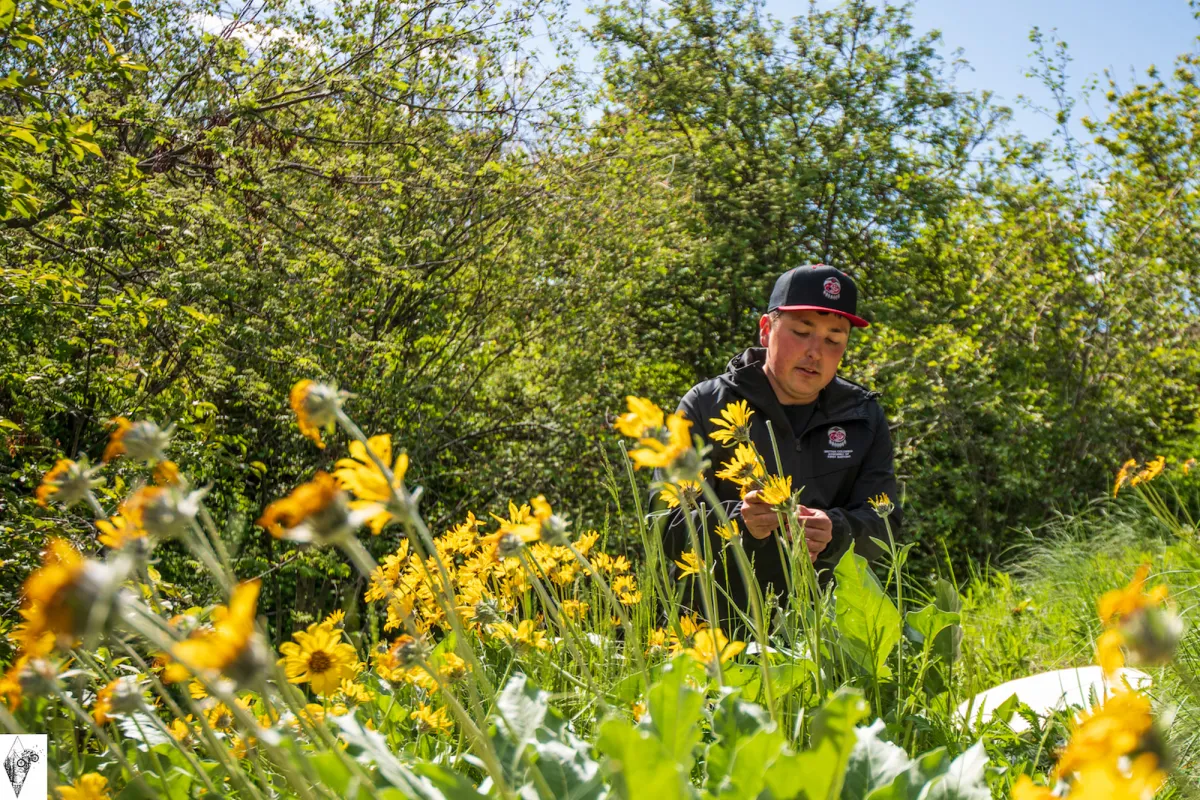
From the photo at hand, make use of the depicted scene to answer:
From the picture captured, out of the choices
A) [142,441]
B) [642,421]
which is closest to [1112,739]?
[642,421]

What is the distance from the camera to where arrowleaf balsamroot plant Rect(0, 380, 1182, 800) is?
24.7 inches

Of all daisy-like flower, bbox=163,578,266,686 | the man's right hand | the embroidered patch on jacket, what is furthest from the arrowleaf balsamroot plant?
the embroidered patch on jacket

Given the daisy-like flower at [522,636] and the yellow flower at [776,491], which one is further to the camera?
the daisy-like flower at [522,636]

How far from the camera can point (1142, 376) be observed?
8.33m

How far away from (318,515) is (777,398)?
2469 mm

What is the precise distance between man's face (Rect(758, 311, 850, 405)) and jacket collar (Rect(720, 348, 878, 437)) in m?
0.08

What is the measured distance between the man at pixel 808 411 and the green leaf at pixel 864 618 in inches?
41.0

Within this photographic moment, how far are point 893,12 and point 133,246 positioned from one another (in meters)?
6.76

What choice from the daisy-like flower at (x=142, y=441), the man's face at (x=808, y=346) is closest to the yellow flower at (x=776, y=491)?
the daisy-like flower at (x=142, y=441)

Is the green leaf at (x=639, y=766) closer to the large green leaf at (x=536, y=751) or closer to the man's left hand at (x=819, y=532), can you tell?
the large green leaf at (x=536, y=751)

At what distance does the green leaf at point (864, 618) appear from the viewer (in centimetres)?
164

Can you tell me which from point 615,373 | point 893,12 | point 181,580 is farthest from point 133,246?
point 893,12

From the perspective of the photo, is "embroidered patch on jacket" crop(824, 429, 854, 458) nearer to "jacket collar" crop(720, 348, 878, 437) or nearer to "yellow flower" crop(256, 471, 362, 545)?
"jacket collar" crop(720, 348, 878, 437)

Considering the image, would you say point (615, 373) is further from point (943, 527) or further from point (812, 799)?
point (812, 799)
